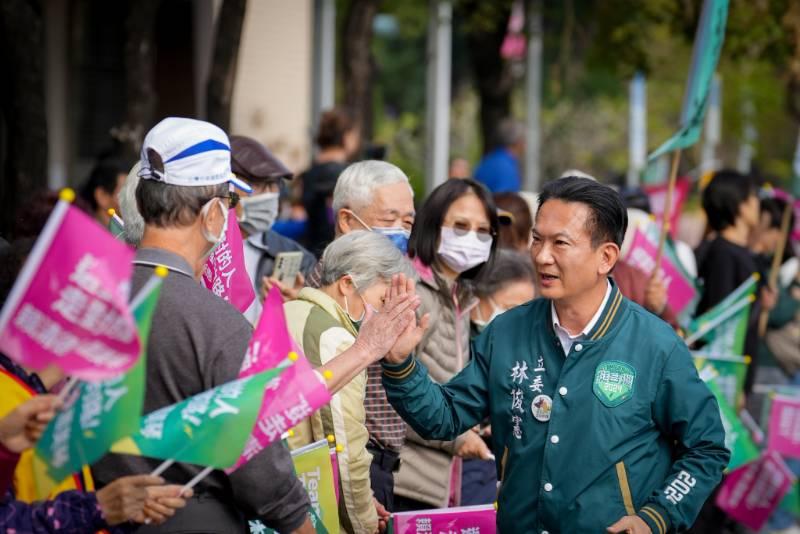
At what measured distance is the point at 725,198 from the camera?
344 inches

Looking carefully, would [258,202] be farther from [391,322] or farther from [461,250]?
[391,322]

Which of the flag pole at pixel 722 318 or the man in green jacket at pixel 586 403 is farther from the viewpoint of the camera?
the flag pole at pixel 722 318

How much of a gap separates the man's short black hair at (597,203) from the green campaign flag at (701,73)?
2764 millimetres

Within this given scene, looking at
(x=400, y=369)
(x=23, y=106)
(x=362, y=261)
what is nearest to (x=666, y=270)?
(x=362, y=261)

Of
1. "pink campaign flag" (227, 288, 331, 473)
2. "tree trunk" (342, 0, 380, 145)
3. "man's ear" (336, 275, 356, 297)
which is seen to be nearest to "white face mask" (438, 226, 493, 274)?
"man's ear" (336, 275, 356, 297)

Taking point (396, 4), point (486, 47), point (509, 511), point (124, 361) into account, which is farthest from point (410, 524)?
point (396, 4)

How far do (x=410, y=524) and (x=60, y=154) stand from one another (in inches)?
469

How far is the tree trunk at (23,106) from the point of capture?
8938 mm

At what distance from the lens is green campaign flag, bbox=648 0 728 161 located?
7375mm

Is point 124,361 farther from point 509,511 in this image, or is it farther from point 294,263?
point 294,263

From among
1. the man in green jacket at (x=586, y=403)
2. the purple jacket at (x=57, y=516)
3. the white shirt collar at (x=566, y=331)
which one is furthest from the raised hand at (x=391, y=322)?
the purple jacket at (x=57, y=516)

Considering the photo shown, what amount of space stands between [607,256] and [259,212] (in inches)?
104

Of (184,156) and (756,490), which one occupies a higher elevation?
(184,156)

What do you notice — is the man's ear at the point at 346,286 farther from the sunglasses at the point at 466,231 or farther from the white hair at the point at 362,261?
the sunglasses at the point at 466,231
